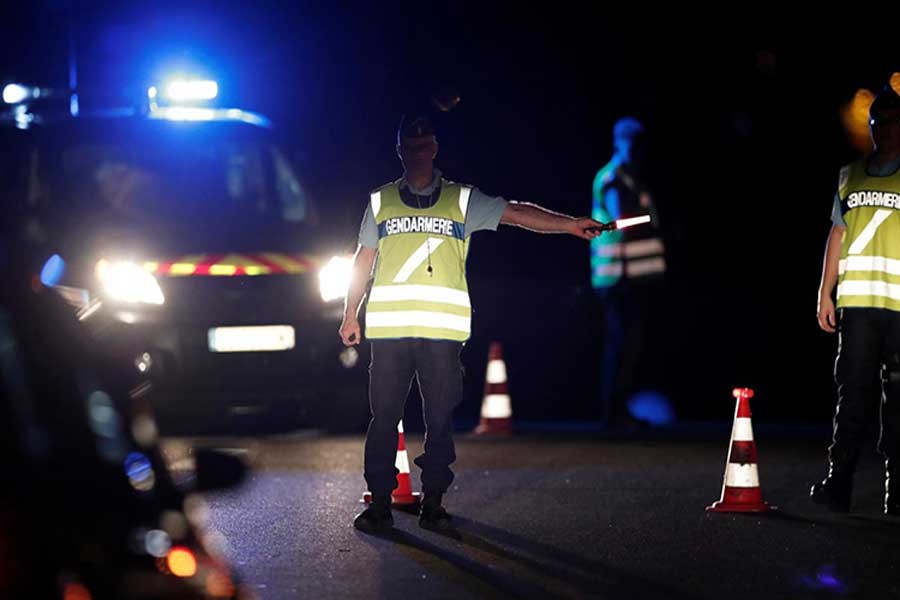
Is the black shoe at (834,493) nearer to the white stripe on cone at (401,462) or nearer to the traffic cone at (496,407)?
the white stripe on cone at (401,462)

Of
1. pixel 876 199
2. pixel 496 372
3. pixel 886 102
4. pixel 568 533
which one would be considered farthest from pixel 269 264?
pixel 886 102

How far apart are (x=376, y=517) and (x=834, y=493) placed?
215 cm

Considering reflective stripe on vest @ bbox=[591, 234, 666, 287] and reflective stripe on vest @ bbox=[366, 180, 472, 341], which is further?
reflective stripe on vest @ bbox=[591, 234, 666, 287]

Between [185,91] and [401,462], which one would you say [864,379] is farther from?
[185,91]

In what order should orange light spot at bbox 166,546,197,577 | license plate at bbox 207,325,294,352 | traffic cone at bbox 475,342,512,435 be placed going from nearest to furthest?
orange light spot at bbox 166,546,197,577
license plate at bbox 207,325,294,352
traffic cone at bbox 475,342,512,435

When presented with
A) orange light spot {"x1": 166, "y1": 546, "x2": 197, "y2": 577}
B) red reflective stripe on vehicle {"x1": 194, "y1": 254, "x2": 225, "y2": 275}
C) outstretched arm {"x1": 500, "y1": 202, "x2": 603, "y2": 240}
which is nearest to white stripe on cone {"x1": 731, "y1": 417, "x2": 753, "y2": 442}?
outstretched arm {"x1": 500, "y1": 202, "x2": 603, "y2": 240}

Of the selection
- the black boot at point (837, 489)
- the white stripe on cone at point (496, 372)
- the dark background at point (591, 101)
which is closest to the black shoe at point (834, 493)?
the black boot at point (837, 489)

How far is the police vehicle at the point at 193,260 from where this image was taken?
522 inches

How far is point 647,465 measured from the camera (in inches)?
481

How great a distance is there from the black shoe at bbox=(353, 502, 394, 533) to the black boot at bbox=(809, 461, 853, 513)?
6.72ft

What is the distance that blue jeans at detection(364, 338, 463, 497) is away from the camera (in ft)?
31.0

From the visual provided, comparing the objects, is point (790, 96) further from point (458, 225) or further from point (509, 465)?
point (458, 225)

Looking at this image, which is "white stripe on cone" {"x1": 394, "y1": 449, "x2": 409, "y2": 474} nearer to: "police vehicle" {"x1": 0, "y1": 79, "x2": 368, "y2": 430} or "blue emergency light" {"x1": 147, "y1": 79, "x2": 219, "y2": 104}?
"police vehicle" {"x1": 0, "y1": 79, "x2": 368, "y2": 430}

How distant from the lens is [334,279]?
1369 cm
